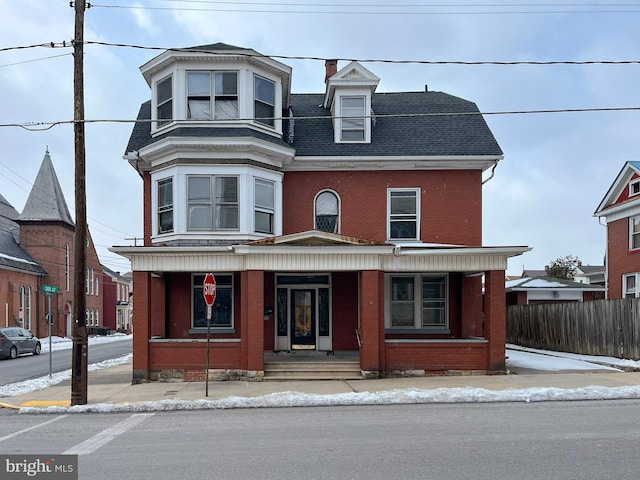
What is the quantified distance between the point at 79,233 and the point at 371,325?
7.62 meters

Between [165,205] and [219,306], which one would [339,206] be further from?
[165,205]

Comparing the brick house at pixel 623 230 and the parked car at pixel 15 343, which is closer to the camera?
the brick house at pixel 623 230

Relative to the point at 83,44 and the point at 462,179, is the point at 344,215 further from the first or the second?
the point at 83,44

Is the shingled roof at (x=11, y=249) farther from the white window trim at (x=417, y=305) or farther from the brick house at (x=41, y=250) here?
the white window trim at (x=417, y=305)

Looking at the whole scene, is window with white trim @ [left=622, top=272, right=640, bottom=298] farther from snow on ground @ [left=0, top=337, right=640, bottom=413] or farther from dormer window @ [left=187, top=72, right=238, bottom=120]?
dormer window @ [left=187, top=72, right=238, bottom=120]

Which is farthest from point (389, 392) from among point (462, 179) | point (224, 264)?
point (462, 179)

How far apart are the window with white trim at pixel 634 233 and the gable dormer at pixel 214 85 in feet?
54.2

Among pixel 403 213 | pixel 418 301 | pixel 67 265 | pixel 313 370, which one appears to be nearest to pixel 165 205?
pixel 313 370

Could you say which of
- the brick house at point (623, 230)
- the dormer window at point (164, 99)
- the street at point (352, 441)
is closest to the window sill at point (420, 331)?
the street at point (352, 441)

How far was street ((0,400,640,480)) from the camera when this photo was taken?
7.18m

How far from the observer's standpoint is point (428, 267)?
1677 centimetres

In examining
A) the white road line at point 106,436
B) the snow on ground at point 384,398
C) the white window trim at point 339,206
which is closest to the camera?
the white road line at point 106,436

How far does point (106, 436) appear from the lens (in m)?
9.59

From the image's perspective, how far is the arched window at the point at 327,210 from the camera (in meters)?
19.3
